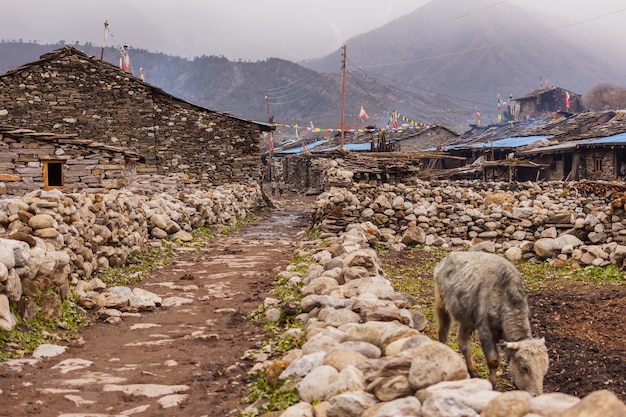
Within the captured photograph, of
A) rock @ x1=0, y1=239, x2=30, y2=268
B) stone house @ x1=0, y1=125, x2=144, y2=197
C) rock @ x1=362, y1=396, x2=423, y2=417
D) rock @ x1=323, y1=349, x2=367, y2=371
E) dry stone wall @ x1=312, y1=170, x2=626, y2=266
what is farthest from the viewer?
stone house @ x1=0, y1=125, x2=144, y2=197

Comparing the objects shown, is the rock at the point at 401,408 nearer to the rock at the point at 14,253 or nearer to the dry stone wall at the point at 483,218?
the rock at the point at 14,253

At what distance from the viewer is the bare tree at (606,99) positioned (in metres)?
66.8

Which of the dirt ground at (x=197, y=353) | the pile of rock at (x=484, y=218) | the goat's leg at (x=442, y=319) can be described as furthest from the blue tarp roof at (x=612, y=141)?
the goat's leg at (x=442, y=319)

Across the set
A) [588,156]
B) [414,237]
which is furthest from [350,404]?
[588,156]

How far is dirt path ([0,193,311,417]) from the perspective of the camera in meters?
5.17

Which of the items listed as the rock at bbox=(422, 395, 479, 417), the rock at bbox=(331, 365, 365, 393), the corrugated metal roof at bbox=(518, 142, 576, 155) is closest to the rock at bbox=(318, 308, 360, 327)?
the rock at bbox=(331, 365, 365, 393)

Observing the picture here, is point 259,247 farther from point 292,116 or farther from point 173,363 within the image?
point 292,116

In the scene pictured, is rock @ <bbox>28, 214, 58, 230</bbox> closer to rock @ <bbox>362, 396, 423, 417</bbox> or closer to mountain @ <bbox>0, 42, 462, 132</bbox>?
rock @ <bbox>362, 396, 423, 417</bbox>

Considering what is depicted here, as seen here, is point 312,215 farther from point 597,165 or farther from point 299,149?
point 299,149

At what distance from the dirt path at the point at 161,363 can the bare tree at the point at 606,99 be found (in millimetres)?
66649

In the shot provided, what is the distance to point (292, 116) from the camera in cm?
8688

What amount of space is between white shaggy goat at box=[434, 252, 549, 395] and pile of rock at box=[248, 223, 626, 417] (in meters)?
0.58

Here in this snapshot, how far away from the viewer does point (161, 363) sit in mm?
6371

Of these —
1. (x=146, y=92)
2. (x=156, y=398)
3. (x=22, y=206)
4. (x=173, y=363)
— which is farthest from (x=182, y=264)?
(x=146, y=92)
